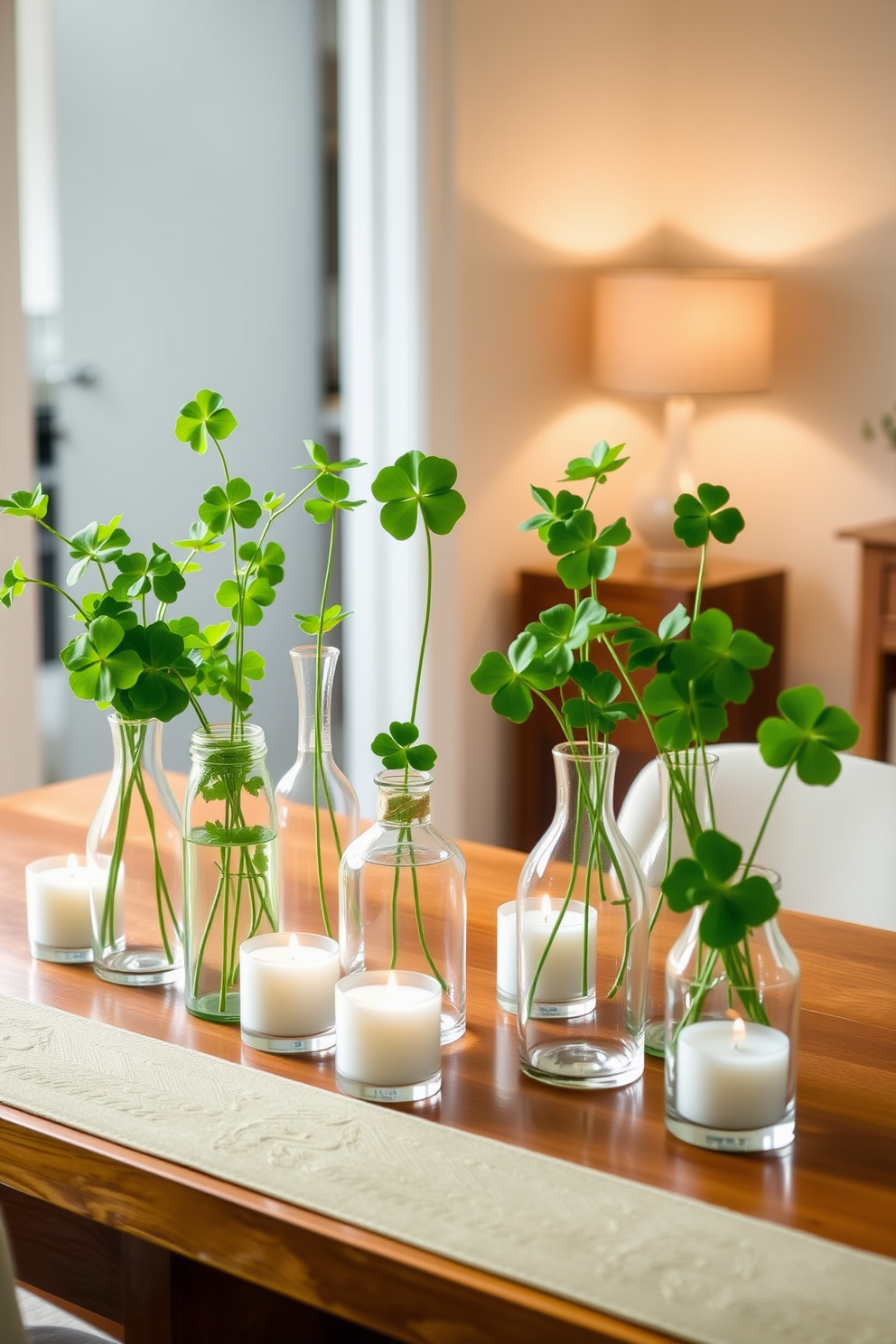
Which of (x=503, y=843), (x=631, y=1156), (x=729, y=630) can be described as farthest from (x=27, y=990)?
(x=503, y=843)

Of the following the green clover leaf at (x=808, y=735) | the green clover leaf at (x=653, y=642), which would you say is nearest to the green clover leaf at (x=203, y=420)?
the green clover leaf at (x=653, y=642)

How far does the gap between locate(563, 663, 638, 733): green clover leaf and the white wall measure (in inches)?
91.4

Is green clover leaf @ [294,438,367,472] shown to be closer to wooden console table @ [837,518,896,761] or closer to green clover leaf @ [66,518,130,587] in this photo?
green clover leaf @ [66,518,130,587]

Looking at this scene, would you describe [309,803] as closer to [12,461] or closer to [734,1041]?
[734,1041]

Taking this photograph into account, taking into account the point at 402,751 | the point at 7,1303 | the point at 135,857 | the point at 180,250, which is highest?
the point at 180,250

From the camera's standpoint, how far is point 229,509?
1185 mm

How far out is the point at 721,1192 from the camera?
901 millimetres

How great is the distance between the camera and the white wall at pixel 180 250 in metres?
3.13

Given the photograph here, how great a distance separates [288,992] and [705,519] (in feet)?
1.43

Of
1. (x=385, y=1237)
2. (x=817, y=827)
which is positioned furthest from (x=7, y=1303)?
(x=817, y=827)

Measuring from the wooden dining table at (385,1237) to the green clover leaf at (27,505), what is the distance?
1.20ft

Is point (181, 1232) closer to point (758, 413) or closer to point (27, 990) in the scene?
point (27, 990)

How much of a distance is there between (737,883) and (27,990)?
595mm

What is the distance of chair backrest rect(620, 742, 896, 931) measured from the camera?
5.30ft
